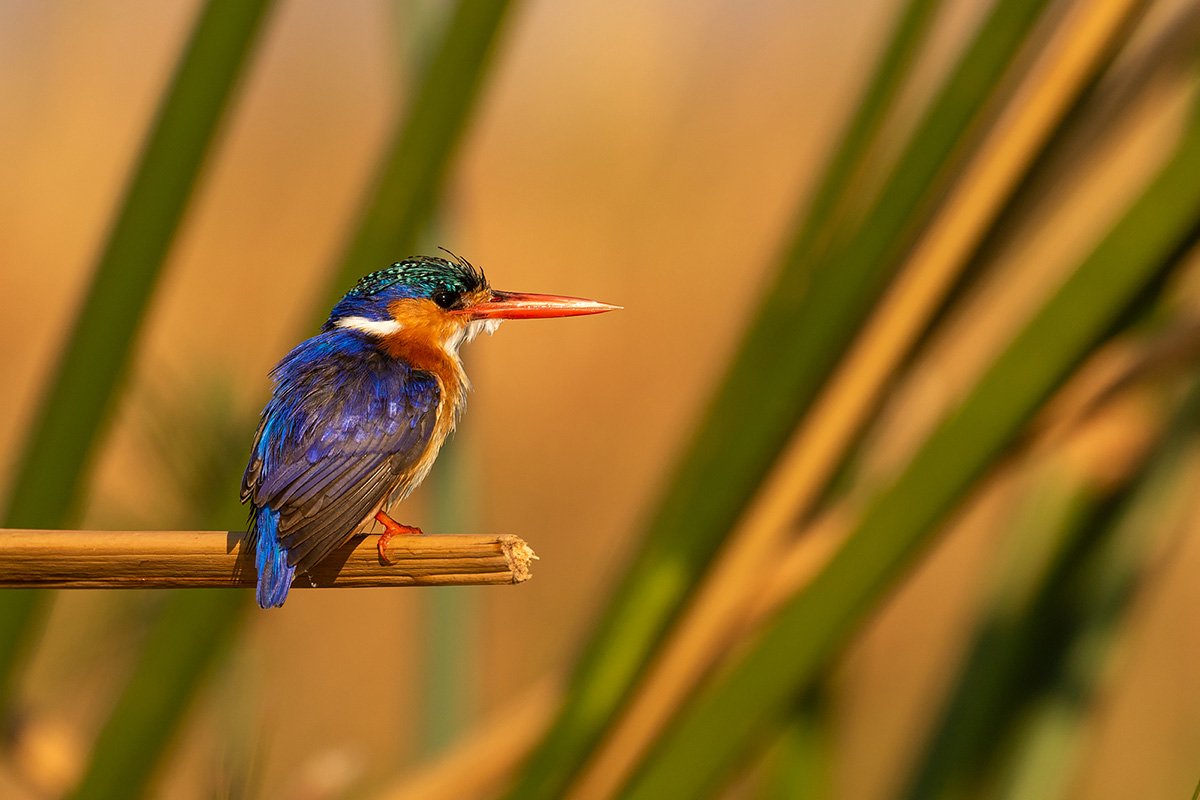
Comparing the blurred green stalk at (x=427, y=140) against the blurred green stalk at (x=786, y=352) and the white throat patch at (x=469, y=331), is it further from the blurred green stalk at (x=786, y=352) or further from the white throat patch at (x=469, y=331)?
the blurred green stalk at (x=786, y=352)

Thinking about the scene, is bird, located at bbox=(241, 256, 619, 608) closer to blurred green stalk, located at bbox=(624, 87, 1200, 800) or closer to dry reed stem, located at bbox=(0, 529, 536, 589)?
dry reed stem, located at bbox=(0, 529, 536, 589)

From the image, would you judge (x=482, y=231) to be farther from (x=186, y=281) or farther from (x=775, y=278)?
(x=775, y=278)

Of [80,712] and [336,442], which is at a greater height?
[336,442]

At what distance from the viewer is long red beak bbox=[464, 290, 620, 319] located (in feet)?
2.08

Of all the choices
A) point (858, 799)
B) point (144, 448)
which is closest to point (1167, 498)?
point (144, 448)

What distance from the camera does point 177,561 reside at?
1.75 feet

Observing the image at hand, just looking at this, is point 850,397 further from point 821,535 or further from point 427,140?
point 427,140

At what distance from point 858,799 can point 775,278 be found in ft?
7.17

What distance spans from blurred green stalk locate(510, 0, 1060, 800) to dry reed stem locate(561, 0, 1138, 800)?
0.6 inches

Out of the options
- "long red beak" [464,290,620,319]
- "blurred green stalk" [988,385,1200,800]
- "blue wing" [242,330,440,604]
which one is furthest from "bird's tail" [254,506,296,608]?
"blurred green stalk" [988,385,1200,800]

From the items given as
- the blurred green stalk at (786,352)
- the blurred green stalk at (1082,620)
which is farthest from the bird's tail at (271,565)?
the blurred green stalk at (1082,620)

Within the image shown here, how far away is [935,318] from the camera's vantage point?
943mm

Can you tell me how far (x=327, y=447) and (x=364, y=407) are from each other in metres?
0.06

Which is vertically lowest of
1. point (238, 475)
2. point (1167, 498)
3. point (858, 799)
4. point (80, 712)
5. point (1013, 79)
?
point (80, 712)
